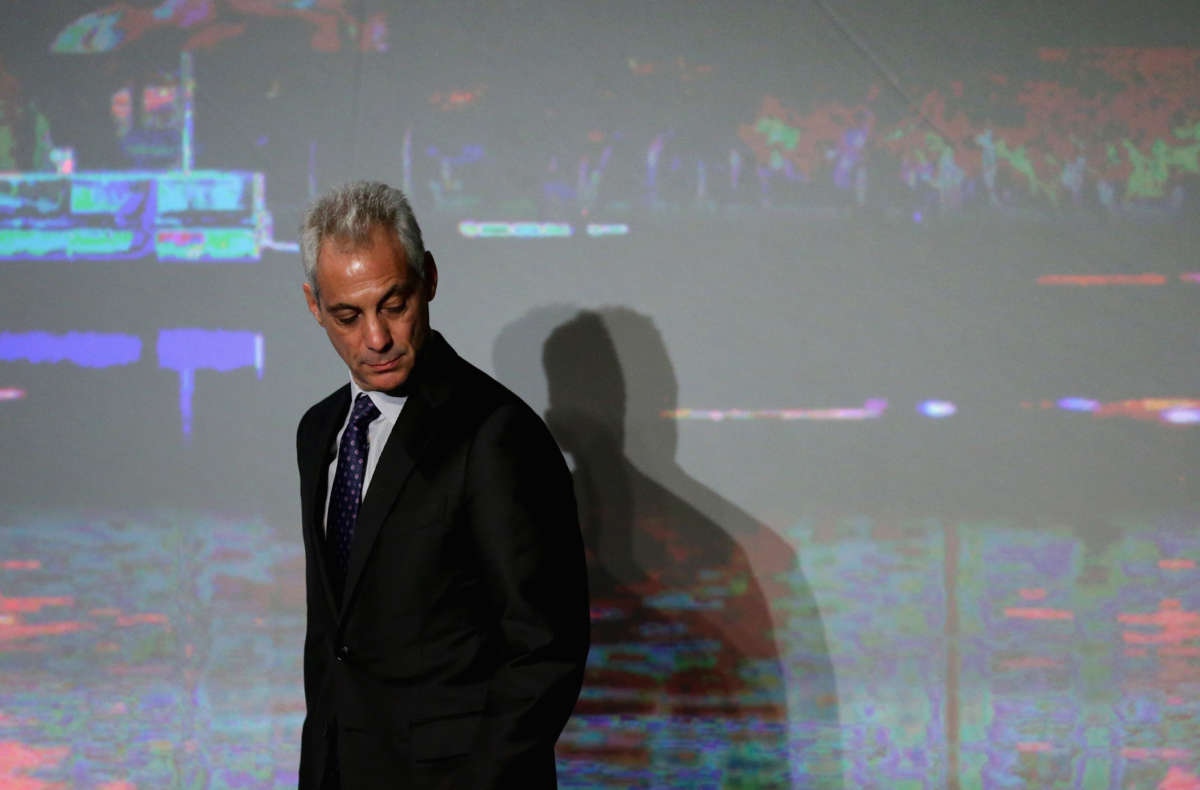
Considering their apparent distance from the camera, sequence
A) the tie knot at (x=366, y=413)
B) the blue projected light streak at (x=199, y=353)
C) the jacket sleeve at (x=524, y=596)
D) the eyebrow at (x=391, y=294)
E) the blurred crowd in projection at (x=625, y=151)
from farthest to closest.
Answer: the blue projected light streak at (x=199, y=353)
the blurred crowd in projection at (x=625, y=151)
the tie knot at (x=366, y=413)
the eyebrow at (x=391, y=294)
the jacket sleeve at (x=524, y=596)

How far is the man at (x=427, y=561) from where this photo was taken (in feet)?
5.41

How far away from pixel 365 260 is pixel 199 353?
1.26m

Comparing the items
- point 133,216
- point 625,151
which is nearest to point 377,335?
point 625,151

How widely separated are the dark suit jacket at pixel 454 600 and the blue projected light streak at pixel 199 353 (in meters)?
1.17

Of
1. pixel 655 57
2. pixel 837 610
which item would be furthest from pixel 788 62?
pixel 837 610

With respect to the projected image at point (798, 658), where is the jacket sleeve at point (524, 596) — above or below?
above

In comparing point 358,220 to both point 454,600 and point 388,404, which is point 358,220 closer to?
point 388,404

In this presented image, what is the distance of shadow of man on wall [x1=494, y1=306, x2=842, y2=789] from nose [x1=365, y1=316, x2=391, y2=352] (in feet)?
3.35

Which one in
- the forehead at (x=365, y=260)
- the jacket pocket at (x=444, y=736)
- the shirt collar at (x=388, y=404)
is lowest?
the jacket pocket at (x=444, y=736)

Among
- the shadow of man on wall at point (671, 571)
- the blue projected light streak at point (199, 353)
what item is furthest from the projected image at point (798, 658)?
the blue projected light streak at point (199, 353)

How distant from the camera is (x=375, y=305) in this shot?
172cm

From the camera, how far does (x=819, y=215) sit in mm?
2727

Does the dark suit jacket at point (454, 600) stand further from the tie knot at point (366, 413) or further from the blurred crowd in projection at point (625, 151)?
the blurred crowd in projection at point (625, 151)

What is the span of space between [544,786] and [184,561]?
4.81 ft
